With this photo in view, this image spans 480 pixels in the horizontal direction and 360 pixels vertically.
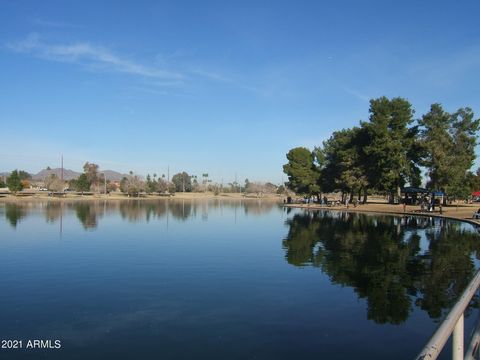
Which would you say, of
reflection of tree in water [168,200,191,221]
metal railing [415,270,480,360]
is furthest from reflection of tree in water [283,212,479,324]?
reflection of tree in water [168,200,191,221]

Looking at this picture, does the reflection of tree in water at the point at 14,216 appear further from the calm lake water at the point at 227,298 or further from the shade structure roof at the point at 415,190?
the shade structure roof at the point at 415,190

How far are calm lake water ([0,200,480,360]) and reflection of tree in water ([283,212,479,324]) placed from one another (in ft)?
0.17

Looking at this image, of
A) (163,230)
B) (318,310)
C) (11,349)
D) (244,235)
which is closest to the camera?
(11,349)

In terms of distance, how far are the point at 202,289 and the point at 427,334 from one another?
639 cm

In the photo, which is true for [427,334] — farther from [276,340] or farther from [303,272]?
[303,272]

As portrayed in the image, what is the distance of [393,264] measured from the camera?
18.0 metres

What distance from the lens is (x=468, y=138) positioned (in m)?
60.1

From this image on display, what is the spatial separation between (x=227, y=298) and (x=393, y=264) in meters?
8.52

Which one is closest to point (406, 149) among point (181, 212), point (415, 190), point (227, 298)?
point (415, 190)

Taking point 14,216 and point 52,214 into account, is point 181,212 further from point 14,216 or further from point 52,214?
point 14,216

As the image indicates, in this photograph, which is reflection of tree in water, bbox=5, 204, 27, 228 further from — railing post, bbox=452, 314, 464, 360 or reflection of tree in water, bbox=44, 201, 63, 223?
railing post, bbox=452, 314, 464, 360

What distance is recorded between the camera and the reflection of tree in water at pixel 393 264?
39.5 feet

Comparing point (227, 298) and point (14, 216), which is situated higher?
point (14, 216)

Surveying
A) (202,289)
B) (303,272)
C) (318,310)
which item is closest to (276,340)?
(318,310)
